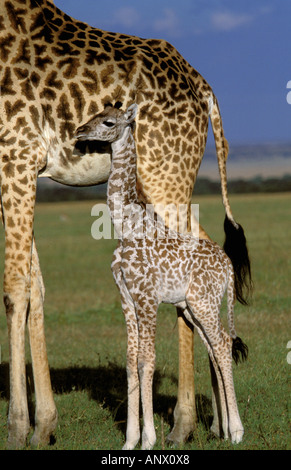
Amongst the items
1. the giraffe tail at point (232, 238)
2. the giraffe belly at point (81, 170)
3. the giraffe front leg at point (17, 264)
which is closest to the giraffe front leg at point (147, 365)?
the giraffe front leg at point (17, 264)

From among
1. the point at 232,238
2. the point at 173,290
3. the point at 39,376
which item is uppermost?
the point at 232,238

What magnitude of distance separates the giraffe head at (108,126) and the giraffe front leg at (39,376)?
58.6 inches

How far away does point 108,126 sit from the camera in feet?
19.0

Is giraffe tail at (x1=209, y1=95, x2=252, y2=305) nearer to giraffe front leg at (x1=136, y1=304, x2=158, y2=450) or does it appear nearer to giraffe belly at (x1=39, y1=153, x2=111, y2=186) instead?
giraffe belly at (x1=39, y1=153, x2=111, y2=186)

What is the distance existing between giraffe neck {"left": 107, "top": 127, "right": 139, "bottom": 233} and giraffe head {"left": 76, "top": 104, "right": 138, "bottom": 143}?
2.4 inches

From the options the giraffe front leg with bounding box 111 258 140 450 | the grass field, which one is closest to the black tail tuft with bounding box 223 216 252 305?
the grass field

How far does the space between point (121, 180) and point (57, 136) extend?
0.98 meters

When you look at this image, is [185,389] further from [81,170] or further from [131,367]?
[81,170]

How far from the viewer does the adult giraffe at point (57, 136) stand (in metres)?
6.45

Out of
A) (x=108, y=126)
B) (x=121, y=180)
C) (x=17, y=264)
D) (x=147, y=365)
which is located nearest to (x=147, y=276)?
(x=147, y=365)

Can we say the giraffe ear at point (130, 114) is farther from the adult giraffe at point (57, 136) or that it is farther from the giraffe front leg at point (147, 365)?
the giraffe front leg at point (147, 365)

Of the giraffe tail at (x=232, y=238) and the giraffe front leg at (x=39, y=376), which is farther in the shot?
the giraffe tail at (x=232, y=238)
